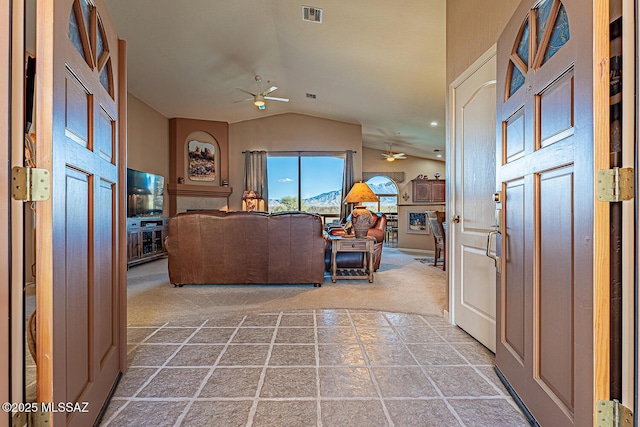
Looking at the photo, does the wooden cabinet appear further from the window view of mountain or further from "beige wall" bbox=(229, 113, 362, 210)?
the window view of mountain

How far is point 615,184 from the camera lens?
0.89 meters

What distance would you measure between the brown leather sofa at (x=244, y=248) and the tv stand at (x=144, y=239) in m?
1.91

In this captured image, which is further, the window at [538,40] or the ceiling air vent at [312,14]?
the ceiling air vent at [312,14]

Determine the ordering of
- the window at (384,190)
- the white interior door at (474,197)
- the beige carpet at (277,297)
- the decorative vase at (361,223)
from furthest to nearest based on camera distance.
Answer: the window at (384,190)
the decorative vase at (361,223)
the beige carpet at (277,297)
the white interior door at (474,197)

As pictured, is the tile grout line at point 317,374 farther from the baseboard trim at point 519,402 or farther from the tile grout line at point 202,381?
the baseboard trim at point 519,402

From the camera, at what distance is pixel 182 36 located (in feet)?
15.1

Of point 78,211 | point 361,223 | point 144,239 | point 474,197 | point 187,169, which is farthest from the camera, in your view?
point 187,169

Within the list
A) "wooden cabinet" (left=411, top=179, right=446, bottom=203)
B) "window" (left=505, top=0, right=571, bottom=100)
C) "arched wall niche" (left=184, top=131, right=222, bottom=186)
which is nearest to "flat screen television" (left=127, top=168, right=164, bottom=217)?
"arched wall niche" (left=184, top=131, right=222, bottom=186)

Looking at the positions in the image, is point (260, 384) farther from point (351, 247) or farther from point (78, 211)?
point (351, 247)

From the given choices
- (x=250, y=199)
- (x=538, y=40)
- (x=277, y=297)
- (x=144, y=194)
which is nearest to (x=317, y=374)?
(x=277, y=297)

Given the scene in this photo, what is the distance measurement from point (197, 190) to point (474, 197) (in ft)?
22.4

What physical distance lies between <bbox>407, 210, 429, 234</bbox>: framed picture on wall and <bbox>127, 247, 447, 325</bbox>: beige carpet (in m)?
3.35

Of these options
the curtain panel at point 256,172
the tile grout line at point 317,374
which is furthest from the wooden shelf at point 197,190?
the tile grout line at point 317,374

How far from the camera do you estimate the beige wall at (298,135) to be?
8.30m
